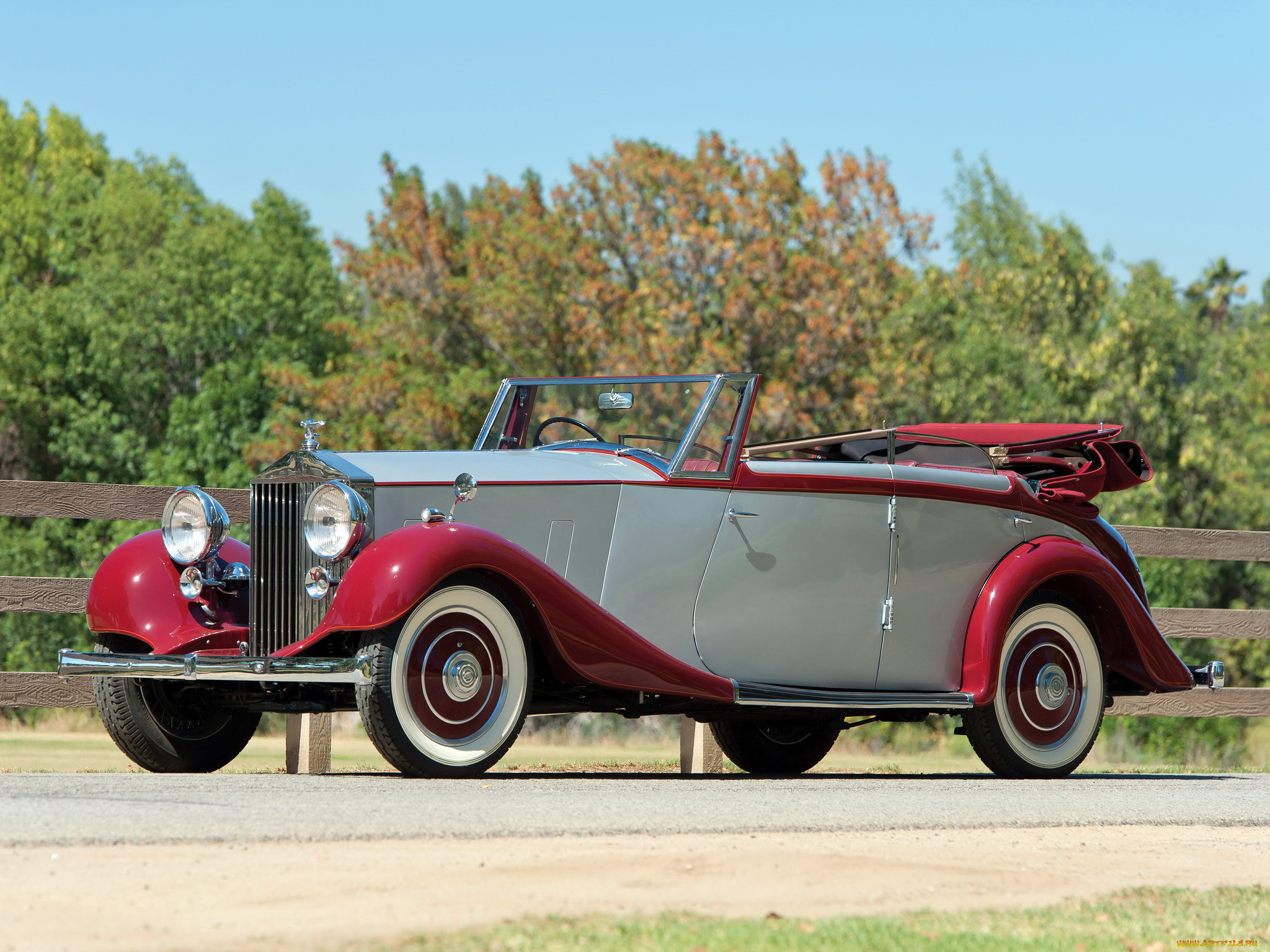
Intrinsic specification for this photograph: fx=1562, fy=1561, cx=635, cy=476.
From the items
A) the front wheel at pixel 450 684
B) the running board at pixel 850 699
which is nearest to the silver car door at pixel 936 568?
the running board at pixel 850 699

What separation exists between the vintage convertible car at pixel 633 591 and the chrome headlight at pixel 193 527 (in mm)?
13

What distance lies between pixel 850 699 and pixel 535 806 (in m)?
2.37

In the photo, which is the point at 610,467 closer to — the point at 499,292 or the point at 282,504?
the point at 282,504

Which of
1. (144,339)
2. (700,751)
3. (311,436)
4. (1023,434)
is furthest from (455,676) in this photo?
(144,339)

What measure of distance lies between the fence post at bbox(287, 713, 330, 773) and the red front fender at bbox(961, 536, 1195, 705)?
3.19m

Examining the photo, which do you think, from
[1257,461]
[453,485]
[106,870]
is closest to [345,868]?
[106,870]

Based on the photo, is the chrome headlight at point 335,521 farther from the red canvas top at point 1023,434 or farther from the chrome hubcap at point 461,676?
the red canvas top at point 1023,434

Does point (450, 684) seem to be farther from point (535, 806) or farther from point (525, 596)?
point (535, 806)

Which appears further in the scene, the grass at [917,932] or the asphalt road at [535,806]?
the asphalt road at [535,806]

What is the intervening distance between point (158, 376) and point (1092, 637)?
102 ft

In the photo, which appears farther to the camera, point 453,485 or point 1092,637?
point 1092,637

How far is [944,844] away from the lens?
4598 millimetres

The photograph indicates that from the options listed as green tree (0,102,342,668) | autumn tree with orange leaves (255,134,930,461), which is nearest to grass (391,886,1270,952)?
autumn tree with orange leaves (255,134,930,461)

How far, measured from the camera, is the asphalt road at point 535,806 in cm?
427
